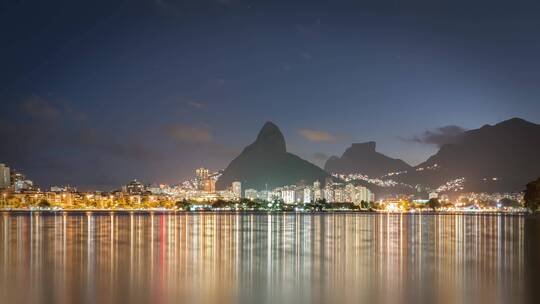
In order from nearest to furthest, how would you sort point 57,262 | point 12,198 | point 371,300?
point 371,300 → point 57,262 → point 12,198

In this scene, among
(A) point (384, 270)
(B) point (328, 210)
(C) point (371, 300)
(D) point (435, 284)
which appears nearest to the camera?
(C) point (371, 300)

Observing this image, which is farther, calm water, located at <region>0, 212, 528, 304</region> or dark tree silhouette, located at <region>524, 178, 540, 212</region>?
dark tree silhouette, located at <region>524, 178, 540, 212</region>

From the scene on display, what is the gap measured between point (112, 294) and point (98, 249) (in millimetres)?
14031

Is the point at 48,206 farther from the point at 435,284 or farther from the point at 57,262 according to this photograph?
the point at 435,284

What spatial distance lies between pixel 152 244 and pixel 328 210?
495 feet

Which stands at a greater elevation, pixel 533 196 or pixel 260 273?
pixel 260 273

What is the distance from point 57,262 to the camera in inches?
898

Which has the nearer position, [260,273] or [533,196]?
[260,273]

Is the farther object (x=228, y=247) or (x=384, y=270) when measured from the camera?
(x=228, y=247)

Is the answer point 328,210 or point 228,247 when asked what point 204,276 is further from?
point 328,210

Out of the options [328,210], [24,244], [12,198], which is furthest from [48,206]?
[24,244]

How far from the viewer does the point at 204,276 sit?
18.8m

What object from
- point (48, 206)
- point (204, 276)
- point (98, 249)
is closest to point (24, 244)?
point (98, 249)

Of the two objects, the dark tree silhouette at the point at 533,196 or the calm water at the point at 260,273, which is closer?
the calm water at the point at 260,273
